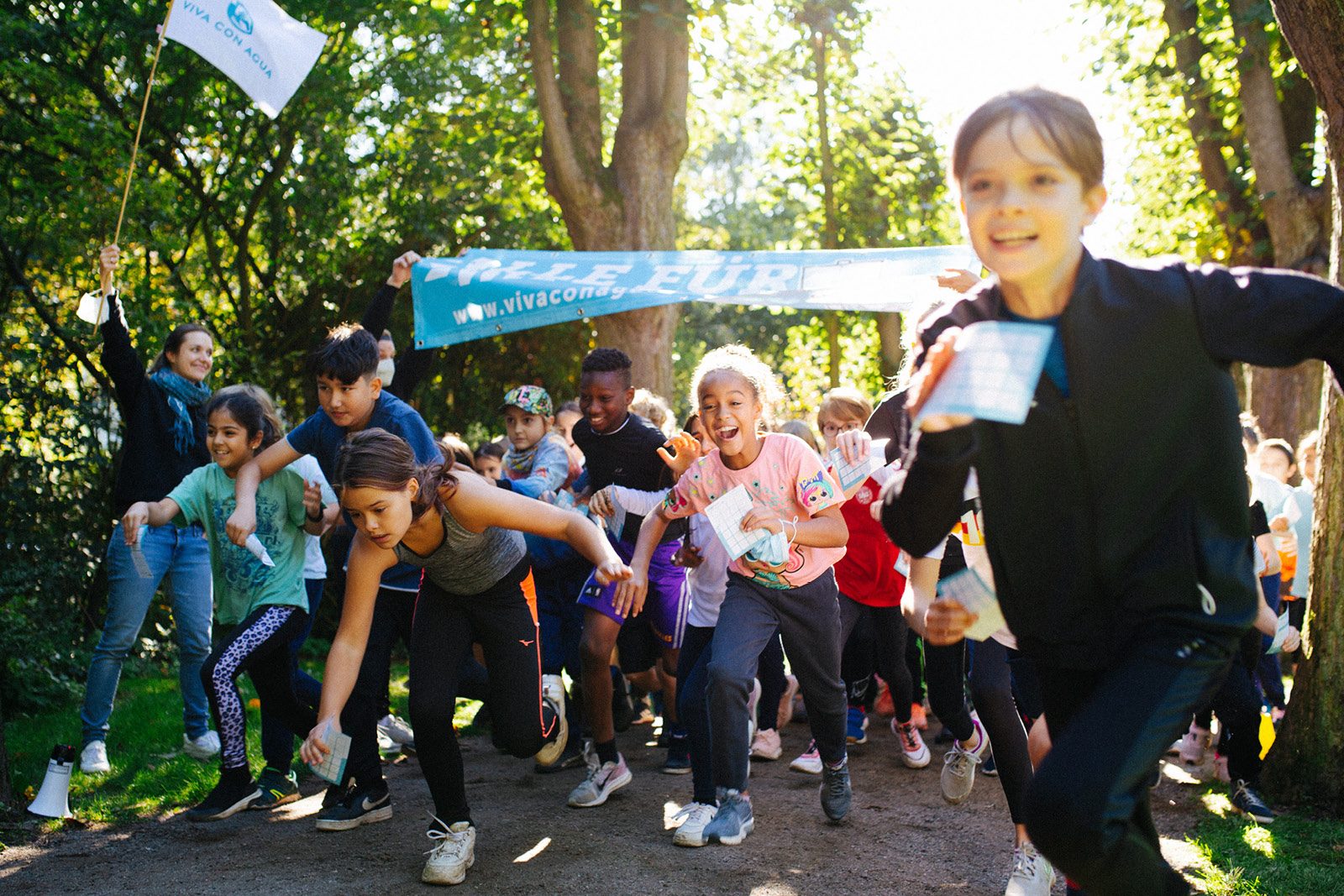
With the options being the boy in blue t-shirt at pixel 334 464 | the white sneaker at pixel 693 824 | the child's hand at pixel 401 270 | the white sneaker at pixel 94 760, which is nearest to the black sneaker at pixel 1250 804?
the white sneaker at pixel 693 824

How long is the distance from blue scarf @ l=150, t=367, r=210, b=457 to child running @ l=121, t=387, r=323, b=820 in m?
0.86

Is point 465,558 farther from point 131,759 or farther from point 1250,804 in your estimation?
point 1250,804

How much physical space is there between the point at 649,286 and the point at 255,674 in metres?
4.22

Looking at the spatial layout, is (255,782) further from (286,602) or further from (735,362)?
(735,362)

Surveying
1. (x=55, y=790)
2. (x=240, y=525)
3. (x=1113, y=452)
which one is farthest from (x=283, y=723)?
(x=1113, y=452)

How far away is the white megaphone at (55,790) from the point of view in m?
5.19

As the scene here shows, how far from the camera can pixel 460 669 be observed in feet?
15.8

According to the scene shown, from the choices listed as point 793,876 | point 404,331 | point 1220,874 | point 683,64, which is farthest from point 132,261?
point 1220,874

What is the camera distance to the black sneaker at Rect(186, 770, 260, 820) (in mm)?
5301

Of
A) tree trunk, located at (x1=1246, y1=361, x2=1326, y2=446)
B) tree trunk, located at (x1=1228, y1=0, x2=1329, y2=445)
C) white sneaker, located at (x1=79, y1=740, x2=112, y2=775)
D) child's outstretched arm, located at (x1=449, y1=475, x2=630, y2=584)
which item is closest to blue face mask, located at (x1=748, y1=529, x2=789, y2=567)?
child's outstretched arm, located at (x1=449, y1=475, x2=630, y2=584)

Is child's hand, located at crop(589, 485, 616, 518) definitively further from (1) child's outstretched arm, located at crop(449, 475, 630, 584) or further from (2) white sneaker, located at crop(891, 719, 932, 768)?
(2) white sneaker, located at crop(891, 719, 932, 768)

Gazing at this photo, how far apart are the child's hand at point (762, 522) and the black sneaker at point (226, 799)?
2519 millimetres

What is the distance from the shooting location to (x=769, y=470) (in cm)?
504

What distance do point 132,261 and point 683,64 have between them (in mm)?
5202
